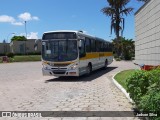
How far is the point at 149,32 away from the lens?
2658 cm

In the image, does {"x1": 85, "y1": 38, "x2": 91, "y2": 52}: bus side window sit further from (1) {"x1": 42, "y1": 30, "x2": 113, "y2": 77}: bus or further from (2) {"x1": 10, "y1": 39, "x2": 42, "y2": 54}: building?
(2) {"x1": 10, "y1": 39, "x2": 42, "y2": 54}: building

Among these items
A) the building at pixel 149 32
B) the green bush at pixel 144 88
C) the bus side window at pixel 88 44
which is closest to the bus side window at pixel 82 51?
the bus side window at pixel 88 44

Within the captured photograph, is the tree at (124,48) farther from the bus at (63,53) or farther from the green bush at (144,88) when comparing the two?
the green bush at (144,88)

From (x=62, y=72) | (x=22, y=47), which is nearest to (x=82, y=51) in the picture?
(x=62, y=72)

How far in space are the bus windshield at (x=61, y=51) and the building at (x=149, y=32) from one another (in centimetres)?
662

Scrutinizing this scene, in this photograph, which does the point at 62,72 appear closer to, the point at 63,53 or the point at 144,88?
the point at 63,53

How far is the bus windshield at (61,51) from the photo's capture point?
18.9 m

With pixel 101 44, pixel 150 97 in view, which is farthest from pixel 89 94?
pixel 101 44

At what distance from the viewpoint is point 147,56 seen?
2736 cm

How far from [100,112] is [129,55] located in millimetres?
46240

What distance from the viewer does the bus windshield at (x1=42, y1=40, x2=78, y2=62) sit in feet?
62.0

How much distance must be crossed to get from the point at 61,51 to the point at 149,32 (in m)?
10.5

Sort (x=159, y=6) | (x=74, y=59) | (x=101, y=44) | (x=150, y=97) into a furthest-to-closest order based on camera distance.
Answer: (x=101, y=44)
(x=159, y=6)
(x=74, y=59)
(x=150, y=97)

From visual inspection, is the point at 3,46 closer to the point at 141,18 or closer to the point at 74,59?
the point at 141,18
